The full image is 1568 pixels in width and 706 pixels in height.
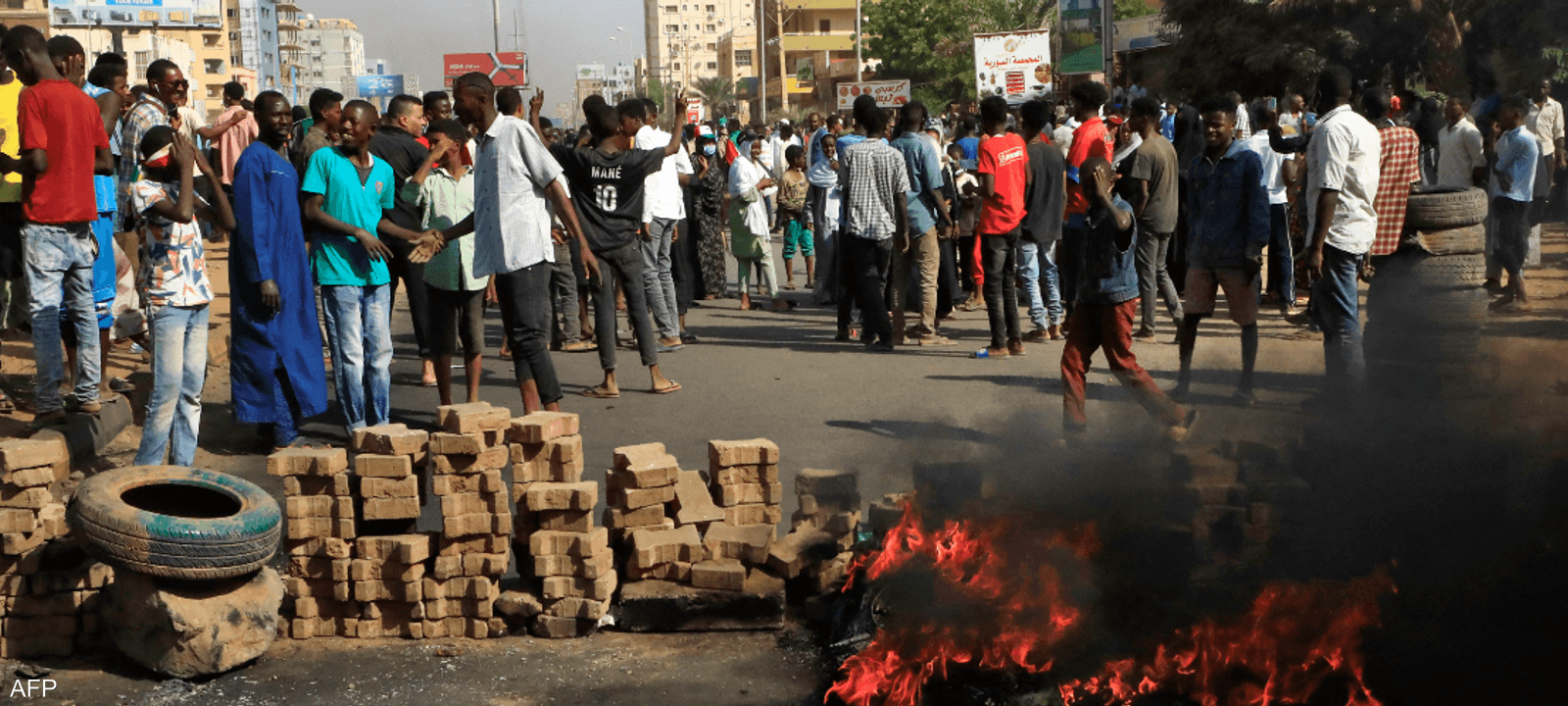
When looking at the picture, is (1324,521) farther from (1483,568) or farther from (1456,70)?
(1456,70)

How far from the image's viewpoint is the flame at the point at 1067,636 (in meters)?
3.63

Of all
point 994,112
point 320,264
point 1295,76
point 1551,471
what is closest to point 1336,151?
point 994,112

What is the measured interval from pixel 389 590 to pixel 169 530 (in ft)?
2.61

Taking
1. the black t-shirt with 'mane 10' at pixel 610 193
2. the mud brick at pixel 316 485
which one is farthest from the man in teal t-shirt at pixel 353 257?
the mud brick at pixel 316 485

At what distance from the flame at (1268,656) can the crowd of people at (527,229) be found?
2049 millimetres

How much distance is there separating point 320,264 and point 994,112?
523cm

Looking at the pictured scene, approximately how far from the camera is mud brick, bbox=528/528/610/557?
4746 millimetres

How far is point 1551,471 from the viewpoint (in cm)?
390

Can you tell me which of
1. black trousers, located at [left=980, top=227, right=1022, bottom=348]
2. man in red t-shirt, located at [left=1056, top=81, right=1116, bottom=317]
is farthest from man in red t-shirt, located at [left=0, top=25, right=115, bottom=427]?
man in red t-shirt, located at [left=1056, top=81, right=1116, bottom=317]

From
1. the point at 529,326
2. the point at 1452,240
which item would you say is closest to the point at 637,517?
the point at 529,326

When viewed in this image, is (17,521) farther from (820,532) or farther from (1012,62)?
(1012,62)

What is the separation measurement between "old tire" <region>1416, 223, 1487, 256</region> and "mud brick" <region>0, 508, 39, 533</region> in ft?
23.0

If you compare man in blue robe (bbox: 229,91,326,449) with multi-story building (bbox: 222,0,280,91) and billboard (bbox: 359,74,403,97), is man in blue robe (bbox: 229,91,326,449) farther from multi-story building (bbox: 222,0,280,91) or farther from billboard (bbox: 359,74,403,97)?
multi-story building (bbox: 222,0,280,91)

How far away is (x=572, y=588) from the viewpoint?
15.8 feet
